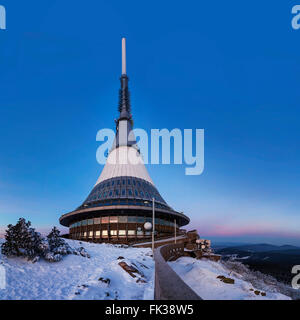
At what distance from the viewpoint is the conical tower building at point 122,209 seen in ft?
136

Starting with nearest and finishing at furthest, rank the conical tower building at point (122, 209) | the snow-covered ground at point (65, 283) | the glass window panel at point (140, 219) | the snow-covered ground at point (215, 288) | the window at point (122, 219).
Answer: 1. the snow-covered ground at point (65, 283)
2. the snow-covered ground at point (215, 288)
3. the conical tower building at point (122, 209)
4. the window at point (122, 219)
5. the glass window panel at point (140, 219)

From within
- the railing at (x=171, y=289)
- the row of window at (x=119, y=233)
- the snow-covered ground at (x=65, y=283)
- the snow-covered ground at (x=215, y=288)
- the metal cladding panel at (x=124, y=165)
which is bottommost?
the row of window at (x=119, y=233)

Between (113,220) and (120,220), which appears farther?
(113,220)

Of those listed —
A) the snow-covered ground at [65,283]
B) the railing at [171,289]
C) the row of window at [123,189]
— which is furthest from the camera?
the row of window at [123,189]

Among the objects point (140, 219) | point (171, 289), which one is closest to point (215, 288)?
point (171, 289)

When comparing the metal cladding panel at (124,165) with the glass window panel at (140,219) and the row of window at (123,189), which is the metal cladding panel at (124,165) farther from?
the glass window panel at (140,219)

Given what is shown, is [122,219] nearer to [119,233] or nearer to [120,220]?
[120,220]

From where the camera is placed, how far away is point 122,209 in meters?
42.5

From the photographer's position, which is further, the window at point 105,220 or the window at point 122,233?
the window at point 105,220

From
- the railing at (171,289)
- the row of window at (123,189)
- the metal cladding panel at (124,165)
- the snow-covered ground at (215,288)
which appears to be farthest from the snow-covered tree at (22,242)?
the metal cladding panel at (124,165)

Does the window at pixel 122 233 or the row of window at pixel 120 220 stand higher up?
the row of window at pixel 120 220

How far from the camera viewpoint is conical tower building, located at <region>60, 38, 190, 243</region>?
136 feet
